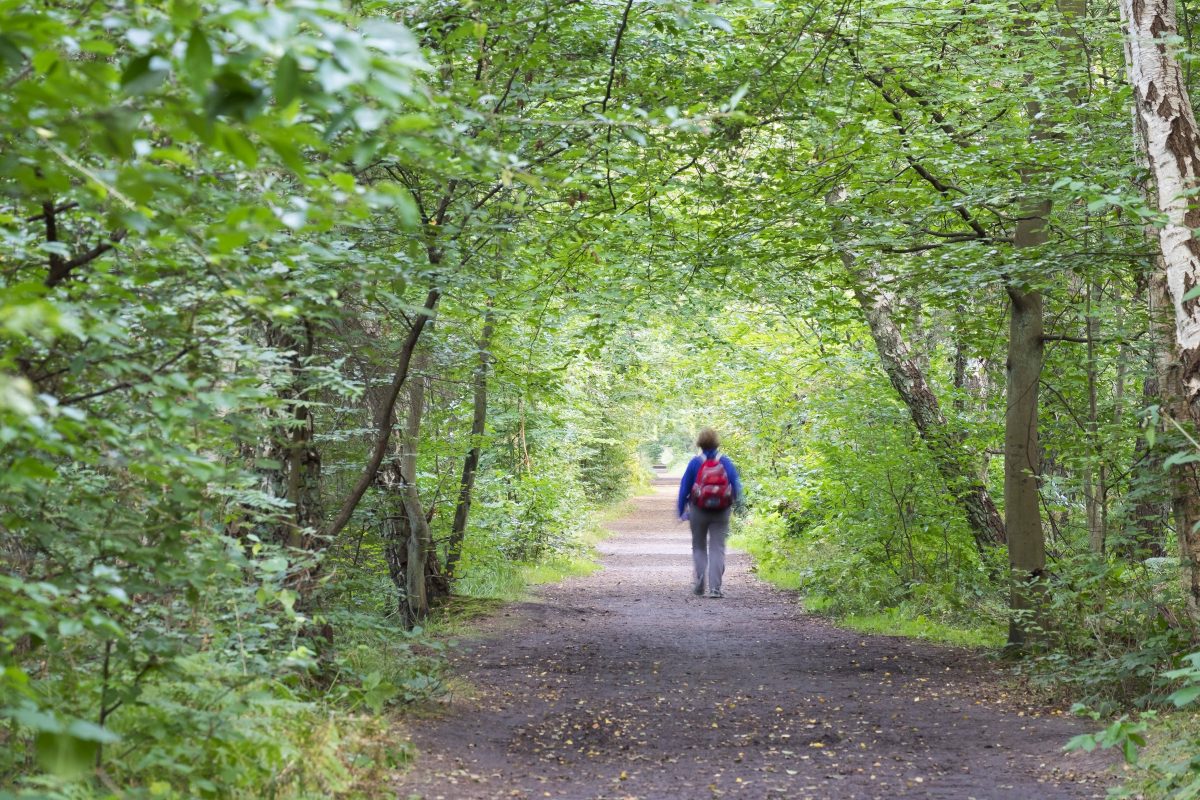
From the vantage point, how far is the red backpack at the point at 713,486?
1291cm

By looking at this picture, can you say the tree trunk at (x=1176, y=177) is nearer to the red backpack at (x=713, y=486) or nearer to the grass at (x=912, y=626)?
the grass at (x=912, y=626)

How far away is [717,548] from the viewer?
1380 cm

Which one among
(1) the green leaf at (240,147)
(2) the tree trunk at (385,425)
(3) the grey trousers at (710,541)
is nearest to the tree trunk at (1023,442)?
(3) the grey trousers at (710,541)

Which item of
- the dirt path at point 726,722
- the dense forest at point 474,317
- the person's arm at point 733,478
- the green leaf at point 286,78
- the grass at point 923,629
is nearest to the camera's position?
the green leaf at point 286,78

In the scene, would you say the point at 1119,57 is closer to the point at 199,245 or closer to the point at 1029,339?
the point at 1029,339

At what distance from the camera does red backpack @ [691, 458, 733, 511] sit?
12.9 metres

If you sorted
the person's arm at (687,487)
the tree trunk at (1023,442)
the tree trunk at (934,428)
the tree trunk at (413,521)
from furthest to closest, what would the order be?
1. the person's arm at (687,487)
2. the tree trunk at (934,428)
3. the tree trunk at (413,521)
4. the tree trunk at (1023,442)

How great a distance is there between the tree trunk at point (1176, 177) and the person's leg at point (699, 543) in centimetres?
742

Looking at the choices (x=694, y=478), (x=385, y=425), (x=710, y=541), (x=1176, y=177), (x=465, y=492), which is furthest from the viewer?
(x=710, y=541)

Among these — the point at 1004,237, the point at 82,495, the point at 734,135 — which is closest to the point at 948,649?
the point at 1004,237

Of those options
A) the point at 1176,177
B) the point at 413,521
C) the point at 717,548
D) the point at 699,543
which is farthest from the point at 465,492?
the point at 1176,177

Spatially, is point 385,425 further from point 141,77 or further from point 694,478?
point 694,478

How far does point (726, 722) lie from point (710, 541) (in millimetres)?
6464

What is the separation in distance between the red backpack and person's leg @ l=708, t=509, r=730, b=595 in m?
0.21
